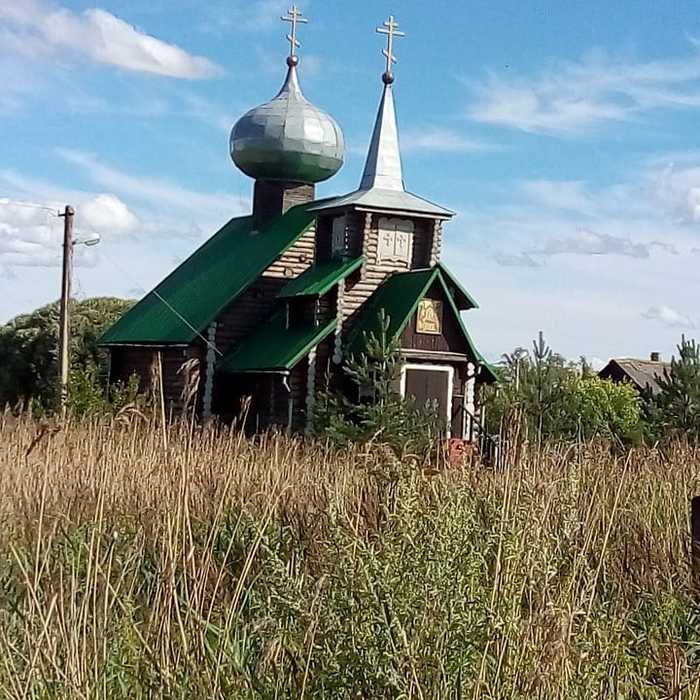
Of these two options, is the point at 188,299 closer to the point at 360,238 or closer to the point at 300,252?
the point at 300,252

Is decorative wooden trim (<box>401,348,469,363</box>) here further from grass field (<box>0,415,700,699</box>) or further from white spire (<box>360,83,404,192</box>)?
grass field (<box>0,415,700,699</box>)

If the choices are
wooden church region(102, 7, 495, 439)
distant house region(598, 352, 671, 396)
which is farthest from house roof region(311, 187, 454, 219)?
distant house region(598, 352, 671, 396)

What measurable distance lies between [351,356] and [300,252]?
14.9ft

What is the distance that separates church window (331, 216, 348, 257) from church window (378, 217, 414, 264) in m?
0.62

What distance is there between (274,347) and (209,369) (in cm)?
150

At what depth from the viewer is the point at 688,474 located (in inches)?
416

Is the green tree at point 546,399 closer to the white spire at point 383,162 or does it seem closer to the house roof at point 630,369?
the white spire at point 383,162

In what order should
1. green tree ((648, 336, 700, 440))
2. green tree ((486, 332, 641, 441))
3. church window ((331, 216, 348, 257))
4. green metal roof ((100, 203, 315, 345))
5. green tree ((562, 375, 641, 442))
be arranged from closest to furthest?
green tree ((486, 332, 641, 441)) → green tree ((562, 375, 641, 442)) → green tree ((648, 336, 700, 440)) → church window ((331, 216, 348, 257)) → green metal roof ((100, 203, 315, 345))

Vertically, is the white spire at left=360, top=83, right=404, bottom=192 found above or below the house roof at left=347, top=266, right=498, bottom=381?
above

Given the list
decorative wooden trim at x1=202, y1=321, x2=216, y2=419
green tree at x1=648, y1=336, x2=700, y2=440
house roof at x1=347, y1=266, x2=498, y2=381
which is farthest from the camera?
decorative wooden trim at x1=202, y1=321, x2=216, y2=419

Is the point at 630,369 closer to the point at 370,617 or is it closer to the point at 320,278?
the point at 320,278

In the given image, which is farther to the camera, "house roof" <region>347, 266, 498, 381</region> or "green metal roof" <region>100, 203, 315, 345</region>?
"green metal roof" <region>100, 203, 315, 345</region>

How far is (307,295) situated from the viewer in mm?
23391

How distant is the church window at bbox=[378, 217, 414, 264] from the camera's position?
23953 mm
